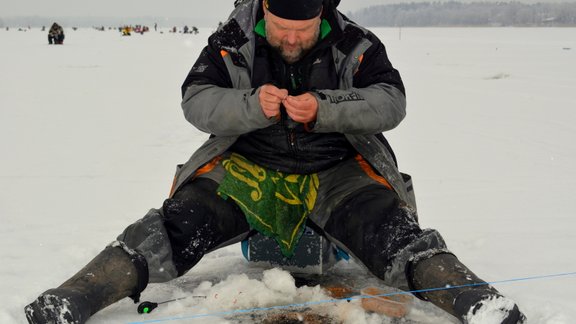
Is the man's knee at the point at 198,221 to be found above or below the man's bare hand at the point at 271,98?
below

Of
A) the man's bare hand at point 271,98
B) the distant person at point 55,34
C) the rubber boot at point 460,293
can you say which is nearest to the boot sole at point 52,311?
the man's bare hand at point 271,98

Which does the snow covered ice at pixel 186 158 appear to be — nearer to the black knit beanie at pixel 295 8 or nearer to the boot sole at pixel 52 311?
the boot sole at pixel 52 311

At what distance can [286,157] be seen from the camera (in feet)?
9.66

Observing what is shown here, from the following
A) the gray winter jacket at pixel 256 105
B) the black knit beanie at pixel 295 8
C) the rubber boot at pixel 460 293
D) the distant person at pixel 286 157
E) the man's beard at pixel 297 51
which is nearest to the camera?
the rubber boot at pixel 460 293

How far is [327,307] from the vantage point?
8.20 ft

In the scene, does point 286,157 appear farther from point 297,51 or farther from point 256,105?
point 297,51

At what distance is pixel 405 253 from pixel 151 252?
1075mm

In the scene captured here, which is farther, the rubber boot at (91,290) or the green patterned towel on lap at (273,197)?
the green patterned towel on lap at (273,197)

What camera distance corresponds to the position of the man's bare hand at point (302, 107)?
2.59m

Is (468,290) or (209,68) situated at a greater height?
(209,68)

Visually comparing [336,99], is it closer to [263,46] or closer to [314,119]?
[314,119]

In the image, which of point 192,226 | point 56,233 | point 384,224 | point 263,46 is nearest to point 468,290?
point 384,224

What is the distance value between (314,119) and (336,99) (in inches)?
5.6

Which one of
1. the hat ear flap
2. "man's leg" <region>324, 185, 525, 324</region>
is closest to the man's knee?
"man's leg" <region>324, 185, 525, 324</region>
